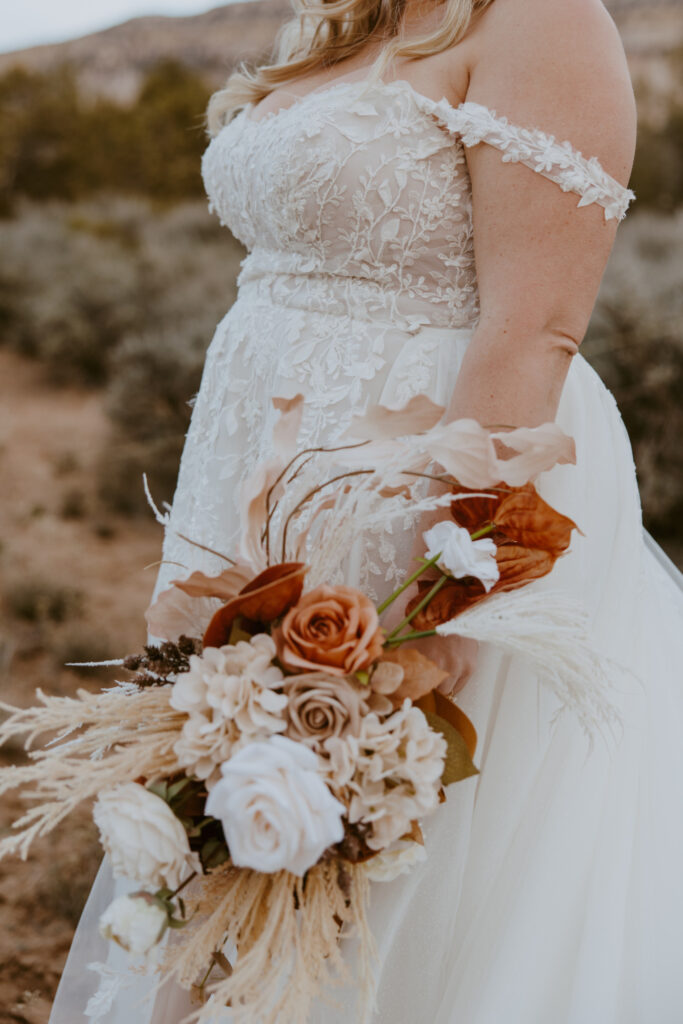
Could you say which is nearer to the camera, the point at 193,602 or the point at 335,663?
the point at 335,663

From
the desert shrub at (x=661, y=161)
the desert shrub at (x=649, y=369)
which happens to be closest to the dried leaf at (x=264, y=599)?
the desert shrub at (x=649, y=369)

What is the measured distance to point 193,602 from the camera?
1.18 metres

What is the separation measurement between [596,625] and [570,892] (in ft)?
1.44

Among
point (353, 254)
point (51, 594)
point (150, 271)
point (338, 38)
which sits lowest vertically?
point (51, 594)

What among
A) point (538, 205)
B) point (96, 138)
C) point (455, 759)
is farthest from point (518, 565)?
point (96, 138)

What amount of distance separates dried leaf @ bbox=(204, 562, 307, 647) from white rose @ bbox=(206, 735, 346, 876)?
7.0 inches

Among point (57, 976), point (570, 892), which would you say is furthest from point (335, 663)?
point (57, 976)

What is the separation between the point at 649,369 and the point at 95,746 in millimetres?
5956

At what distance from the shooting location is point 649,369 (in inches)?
250

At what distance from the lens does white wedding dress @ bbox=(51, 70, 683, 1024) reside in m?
1.40

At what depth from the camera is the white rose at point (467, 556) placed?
1110 mm

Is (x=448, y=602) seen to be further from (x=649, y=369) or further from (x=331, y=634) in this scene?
(x=649, y=369)

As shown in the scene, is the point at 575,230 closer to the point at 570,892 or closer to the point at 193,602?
the point at 193,602

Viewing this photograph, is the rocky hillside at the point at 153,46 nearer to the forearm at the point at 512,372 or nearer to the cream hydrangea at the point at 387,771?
the forearm at the point at 512,372
